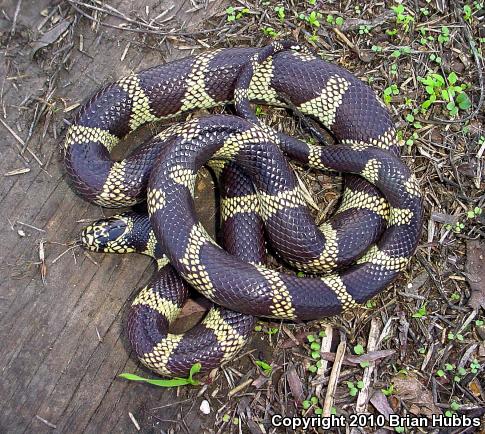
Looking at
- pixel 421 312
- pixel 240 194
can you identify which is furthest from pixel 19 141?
pixel 421 312

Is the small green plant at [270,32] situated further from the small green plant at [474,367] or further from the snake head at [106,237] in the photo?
the small green plant at [474,367]

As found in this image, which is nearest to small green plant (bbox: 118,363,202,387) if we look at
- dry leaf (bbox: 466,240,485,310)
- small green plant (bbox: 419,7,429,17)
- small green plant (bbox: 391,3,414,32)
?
dry leaf (bbox: 466,240,485,310)

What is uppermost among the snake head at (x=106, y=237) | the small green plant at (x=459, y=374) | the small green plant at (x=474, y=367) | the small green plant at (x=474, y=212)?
the small green plant at (x=474, y=212)

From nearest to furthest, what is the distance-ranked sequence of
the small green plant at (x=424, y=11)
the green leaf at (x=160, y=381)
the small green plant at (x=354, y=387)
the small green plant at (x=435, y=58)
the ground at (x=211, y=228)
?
the green leaf at (x=160, y=381)
the ground at (x=211, y=228)
the small green plant at (x=354, y=387)
the small green plant at (x=435, y=58)
the small green plant at (x=424, y=11)

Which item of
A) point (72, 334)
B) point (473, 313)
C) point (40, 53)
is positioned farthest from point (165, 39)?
point (473, 313)

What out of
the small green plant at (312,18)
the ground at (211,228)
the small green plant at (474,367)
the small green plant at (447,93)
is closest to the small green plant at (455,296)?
the ground at (211,228)

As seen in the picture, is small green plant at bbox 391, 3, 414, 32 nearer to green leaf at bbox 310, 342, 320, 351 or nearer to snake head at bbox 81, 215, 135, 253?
green leaf at bbox 310, 342, 320, 351

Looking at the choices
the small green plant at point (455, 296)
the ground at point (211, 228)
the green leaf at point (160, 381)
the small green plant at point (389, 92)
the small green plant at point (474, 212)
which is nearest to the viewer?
the green leaf at point (160, 381)

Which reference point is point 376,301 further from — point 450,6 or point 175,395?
point 450,6
